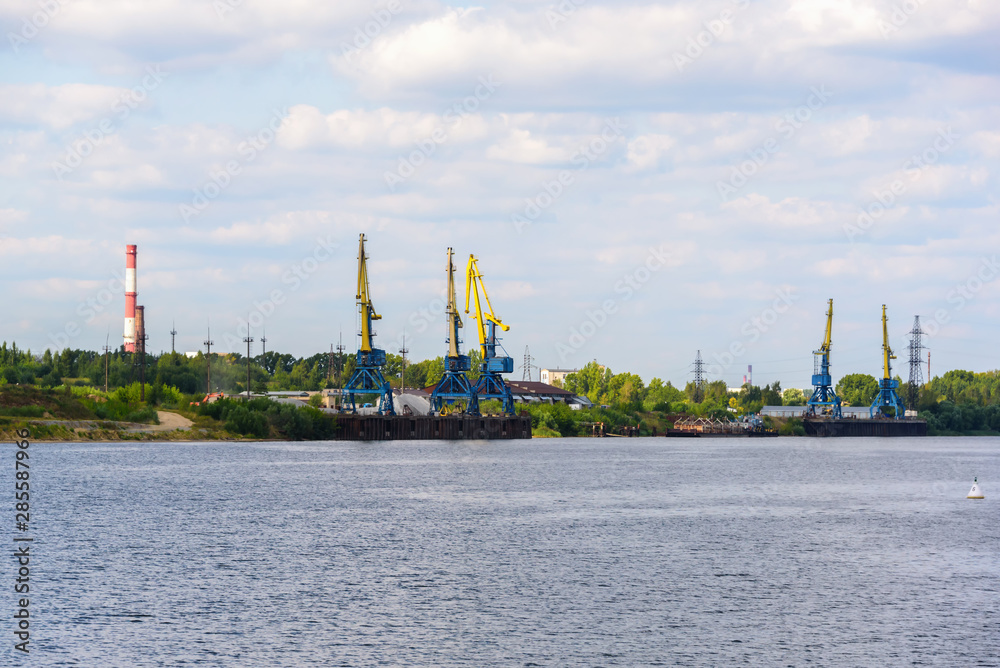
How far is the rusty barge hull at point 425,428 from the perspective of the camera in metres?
141

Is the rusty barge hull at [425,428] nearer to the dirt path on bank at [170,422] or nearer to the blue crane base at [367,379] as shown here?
the blue crane base at [367,379]

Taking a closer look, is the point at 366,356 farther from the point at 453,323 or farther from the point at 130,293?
the point at 130,293

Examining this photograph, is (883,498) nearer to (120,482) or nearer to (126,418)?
(120,482)

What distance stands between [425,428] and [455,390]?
722cm

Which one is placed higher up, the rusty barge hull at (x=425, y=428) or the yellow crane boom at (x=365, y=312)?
the yellow crane boom at (x=365, y=312)

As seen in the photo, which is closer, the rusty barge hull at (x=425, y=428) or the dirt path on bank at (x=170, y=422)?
the dirt path on bank at (x=170, y=422)

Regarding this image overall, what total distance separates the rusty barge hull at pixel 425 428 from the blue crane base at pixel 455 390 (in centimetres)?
294

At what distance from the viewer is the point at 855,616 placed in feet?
96.2

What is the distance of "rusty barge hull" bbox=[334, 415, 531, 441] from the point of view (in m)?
141

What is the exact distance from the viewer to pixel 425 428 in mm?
147375

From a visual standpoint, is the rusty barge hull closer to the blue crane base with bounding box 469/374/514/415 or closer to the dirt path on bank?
the blue crane base with bounding box 469/374/514/415

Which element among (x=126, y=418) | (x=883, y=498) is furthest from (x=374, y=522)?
(x=126, y=418)

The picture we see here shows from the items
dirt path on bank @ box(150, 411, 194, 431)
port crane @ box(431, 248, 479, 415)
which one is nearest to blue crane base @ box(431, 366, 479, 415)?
port crane @ box(431, 248, 479, 415)

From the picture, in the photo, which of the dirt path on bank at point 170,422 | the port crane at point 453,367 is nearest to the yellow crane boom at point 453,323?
the port crane at point 453,367
